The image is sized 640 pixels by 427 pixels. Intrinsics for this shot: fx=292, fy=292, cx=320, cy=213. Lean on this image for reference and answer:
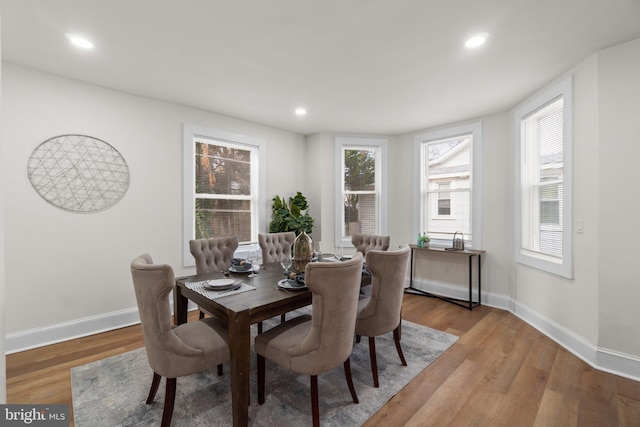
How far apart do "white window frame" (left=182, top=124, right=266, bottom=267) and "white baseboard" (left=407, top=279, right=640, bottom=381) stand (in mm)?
3267

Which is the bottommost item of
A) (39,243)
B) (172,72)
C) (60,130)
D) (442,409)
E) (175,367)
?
(442,409)

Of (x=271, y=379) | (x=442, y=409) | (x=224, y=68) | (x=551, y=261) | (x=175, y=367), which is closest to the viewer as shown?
(x=175, y=367)

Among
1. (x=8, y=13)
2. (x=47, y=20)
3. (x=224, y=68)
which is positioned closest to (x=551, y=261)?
(x=224, y=68)

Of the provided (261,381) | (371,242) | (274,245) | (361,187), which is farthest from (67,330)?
(361,187)

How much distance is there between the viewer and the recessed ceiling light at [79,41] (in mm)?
2316

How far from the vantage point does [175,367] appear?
1746 millimetres

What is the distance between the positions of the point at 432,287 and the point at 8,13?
17.8ft

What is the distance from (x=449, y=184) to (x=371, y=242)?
1.86m

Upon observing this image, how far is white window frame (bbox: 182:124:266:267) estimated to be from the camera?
3.83 meters

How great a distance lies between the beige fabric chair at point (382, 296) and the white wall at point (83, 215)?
8.70 feet

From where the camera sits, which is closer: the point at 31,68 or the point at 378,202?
the point at 31,68

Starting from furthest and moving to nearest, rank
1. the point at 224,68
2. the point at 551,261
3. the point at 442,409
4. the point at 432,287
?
the point at 432,287 → the point at 551,261 → the point at 224,68 → the point at 442,409

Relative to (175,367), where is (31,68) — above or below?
above

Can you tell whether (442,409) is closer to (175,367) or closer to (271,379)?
(271,379)
